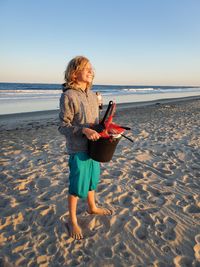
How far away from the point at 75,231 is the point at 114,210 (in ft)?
2.23

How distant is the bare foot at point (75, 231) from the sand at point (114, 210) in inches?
1.8

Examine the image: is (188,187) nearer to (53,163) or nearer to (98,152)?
(98,152)

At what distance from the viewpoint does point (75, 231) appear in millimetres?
2885

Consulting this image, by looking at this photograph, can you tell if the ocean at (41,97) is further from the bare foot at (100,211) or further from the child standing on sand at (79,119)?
the child standing on sand at (79,119)

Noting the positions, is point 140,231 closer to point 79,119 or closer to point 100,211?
point 100,211

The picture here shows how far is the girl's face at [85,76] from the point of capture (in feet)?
8.64

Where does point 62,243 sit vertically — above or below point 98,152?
below

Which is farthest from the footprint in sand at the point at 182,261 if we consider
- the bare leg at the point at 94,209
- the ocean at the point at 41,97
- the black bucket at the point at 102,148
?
the ocean at the point at 41,97

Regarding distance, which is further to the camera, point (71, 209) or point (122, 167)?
point (122, 167)

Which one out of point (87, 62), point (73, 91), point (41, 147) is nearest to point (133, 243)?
point (73, 91)

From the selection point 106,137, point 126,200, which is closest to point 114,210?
point 126,200

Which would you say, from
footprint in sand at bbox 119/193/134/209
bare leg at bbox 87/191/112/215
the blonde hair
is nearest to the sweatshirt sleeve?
the blonde hair

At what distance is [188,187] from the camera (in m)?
4.05

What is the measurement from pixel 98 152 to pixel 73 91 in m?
0.63
